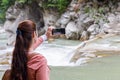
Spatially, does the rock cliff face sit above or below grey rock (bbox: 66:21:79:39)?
above

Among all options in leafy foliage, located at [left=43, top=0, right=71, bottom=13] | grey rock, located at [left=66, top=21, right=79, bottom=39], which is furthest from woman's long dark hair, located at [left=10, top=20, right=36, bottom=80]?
leafy foliage, located at [left=43, top=0, right=71, bottom=13]

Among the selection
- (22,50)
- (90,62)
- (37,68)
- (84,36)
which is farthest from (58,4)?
(37,68)

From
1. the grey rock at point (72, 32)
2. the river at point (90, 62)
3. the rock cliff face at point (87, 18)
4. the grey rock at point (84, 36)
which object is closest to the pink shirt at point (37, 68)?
the river at point (90, 62)

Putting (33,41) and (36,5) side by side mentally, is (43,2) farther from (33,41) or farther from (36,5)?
(33,41)

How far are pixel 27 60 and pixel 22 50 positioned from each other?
0.08 metres

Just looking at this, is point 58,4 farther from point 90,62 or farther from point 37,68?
point 37,68

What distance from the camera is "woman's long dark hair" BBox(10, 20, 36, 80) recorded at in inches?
96.0

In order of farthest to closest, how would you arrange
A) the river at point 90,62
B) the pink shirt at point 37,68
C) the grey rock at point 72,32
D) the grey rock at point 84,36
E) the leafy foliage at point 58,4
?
the leafy foliage at point 58,4 < the grey rock at point 72,32 < the grey rock at point 84,36 < the river at point 90,62 < the pink shirt at point 37,68

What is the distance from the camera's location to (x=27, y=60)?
2.47 m

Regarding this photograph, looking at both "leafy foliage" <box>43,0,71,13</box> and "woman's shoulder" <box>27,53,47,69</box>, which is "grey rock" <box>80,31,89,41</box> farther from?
"woman's shoulder" <box>27,53,47,69</box>

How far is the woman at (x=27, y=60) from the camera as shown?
7.95 feet

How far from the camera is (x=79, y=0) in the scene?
20.3m

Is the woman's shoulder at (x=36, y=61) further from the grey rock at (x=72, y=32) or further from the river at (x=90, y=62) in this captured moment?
the grey rock at (x=72, y=32)

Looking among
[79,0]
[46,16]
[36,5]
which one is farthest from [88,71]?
[36,5]
